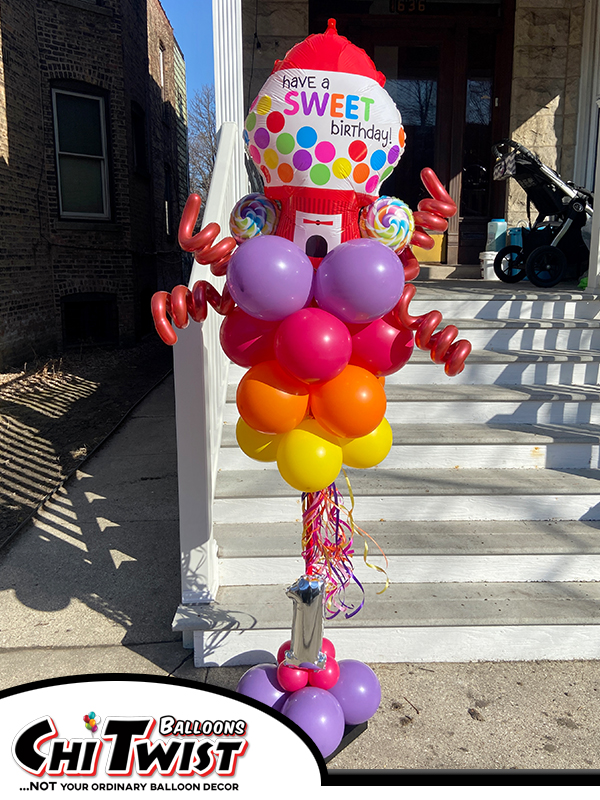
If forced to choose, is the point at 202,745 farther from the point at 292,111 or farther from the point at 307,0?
the point at 307,0

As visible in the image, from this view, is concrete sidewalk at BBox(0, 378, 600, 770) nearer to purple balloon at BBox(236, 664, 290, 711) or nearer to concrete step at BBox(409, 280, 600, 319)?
purple balloon at BBox(236, 664, 290, 711)

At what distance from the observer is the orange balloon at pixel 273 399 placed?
6.42ft

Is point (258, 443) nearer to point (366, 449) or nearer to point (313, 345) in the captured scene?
point (366, 449)

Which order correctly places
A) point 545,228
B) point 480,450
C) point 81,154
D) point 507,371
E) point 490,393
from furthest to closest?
point 81,154 → point 545,228 → point 507,371 → point 490,393 → point 480,450

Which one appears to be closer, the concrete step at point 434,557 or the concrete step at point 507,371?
the concrete step at point 434,557

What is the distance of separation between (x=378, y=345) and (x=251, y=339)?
411mm

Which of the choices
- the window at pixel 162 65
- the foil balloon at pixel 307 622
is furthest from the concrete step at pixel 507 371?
the window at pixel 162 65

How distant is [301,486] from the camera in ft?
6.48

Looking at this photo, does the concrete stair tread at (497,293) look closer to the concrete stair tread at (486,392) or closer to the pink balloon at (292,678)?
the concrete stair tread at (486,392)

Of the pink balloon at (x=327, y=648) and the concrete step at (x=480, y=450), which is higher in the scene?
the concrete step at (x=480, y=450)

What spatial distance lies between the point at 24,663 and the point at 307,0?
20.5ft

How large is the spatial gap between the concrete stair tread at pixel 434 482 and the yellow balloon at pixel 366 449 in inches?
49.3

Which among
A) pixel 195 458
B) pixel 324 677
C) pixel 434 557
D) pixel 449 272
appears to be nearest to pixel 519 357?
pixel 434 557

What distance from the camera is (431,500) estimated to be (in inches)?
133
